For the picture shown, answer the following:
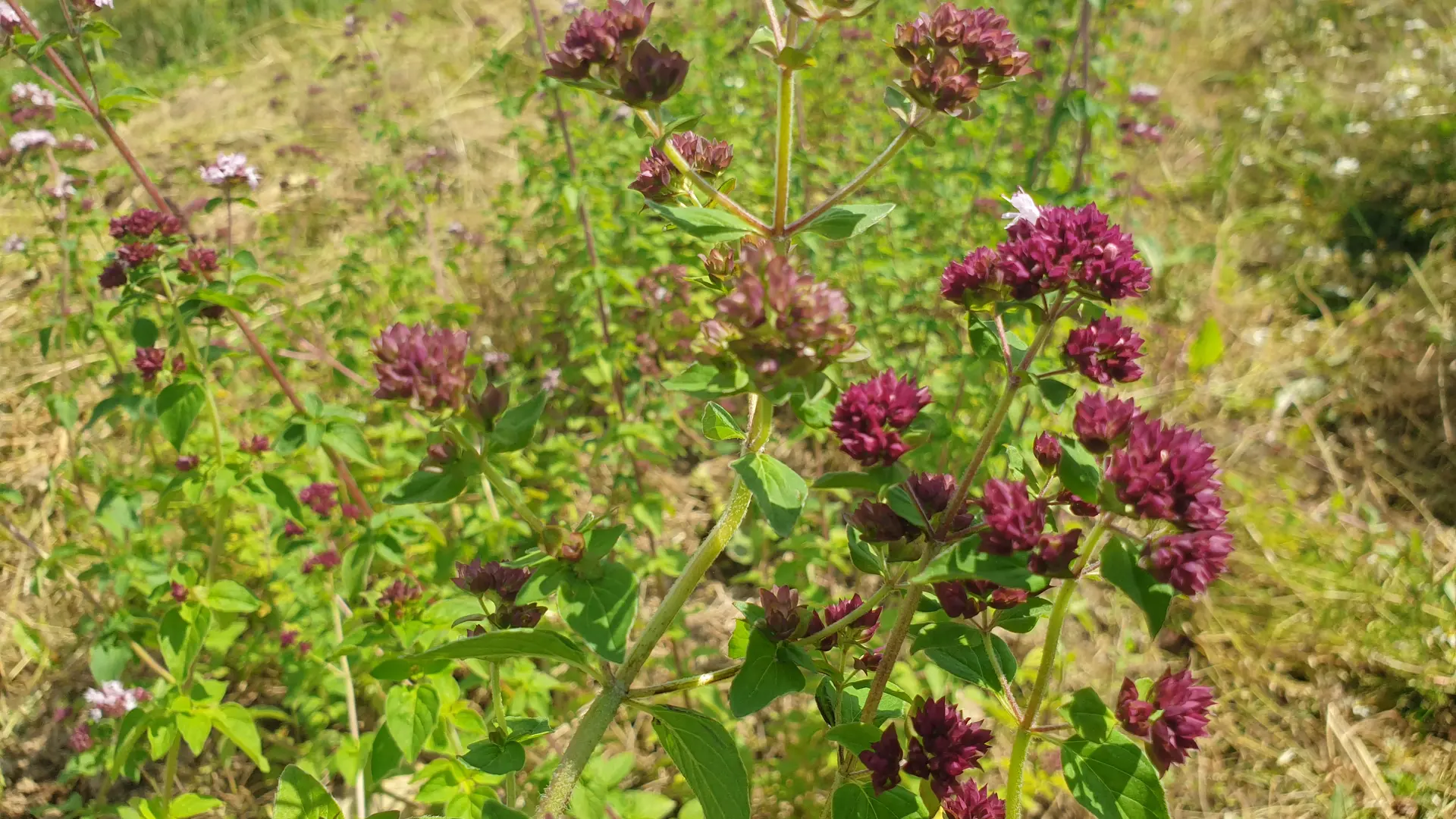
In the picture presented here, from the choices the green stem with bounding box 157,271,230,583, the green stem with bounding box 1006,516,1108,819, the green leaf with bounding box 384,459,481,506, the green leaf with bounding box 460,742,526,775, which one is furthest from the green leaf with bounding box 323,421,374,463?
the green stem with bounding box 1006,516,1108,819

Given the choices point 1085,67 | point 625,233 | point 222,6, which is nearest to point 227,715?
point 625,233

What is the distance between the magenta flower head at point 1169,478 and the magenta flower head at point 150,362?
283 centimetres

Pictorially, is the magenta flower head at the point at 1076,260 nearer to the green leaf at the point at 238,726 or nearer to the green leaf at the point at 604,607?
the green leaf at the point at 604,607

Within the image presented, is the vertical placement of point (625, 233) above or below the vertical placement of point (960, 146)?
below

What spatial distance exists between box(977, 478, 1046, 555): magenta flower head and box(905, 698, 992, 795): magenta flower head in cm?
36

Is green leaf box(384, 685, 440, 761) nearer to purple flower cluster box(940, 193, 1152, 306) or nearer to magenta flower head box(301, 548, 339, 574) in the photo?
magenta flower head box(301, 548, 339, 574)

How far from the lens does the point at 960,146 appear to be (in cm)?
489

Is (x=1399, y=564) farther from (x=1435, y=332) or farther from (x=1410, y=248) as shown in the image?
(x=1410, y=248)

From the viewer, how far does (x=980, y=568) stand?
3.33 feet

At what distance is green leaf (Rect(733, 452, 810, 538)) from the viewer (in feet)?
3.52

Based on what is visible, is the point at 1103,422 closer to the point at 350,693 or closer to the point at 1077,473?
the point at 1077,473

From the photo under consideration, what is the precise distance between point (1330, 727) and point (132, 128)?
1065cm

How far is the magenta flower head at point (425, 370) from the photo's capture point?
41.9 inches

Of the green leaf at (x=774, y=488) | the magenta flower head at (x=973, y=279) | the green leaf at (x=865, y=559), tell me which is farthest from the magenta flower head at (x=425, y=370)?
the magenta flower head at (x=973, y=279)
